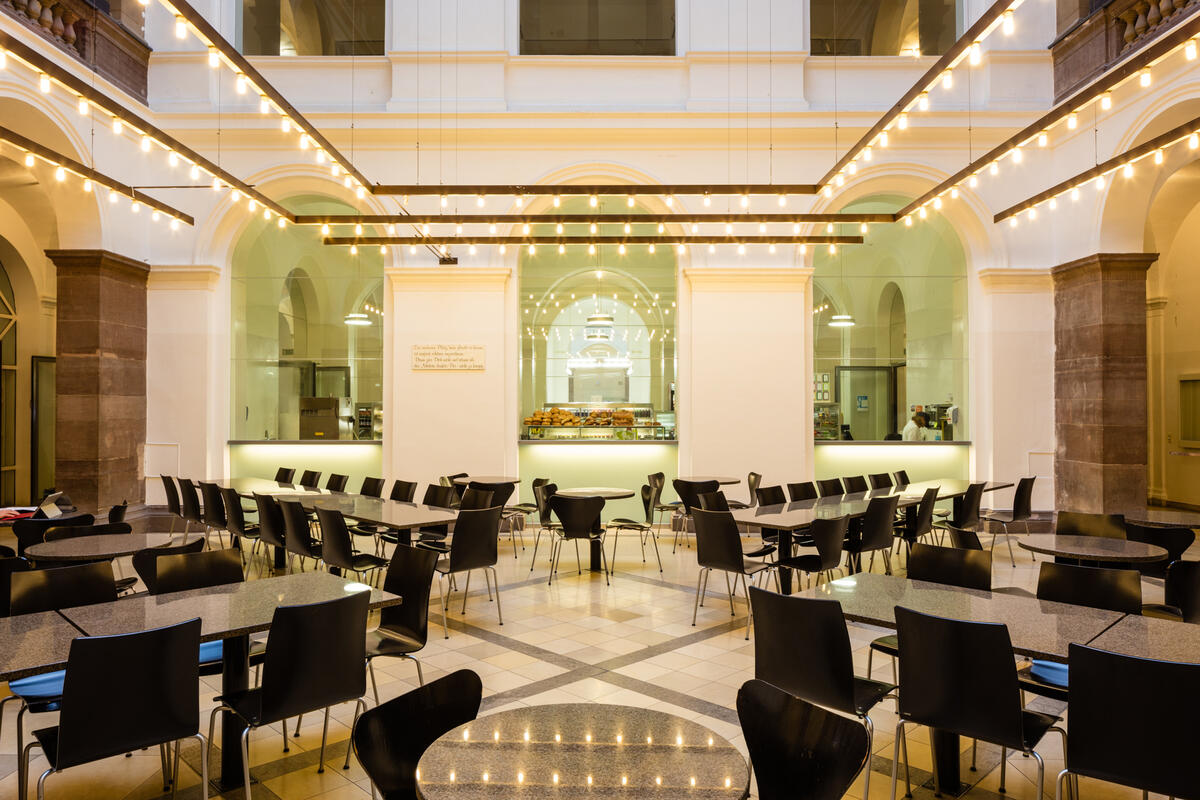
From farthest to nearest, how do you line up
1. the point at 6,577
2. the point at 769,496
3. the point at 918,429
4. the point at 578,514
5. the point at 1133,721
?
the point at 918,429 → the point at 769,496 → the point at 578,514 → the point at 6,577 → the point at 1133,721

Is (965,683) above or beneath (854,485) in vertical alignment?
beneath

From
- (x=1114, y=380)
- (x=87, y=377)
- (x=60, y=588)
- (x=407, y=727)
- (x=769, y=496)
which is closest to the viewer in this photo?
(x=407, y=727)

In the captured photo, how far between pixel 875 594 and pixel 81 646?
3.27 m

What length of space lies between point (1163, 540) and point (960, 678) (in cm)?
375

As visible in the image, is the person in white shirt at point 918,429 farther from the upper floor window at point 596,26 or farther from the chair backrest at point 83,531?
the chair backrest at point 83,531

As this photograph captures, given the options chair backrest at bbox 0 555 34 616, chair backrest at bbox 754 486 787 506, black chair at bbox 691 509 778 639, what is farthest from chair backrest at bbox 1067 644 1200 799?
chair backrest at bbox 754 486 787 506

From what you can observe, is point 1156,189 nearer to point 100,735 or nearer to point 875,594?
point 875,594

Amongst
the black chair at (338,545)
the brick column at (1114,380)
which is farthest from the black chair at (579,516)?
the brick column at (1114,380)

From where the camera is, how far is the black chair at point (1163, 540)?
537 centimetres

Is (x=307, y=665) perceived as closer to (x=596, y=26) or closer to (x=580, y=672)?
(x=580, y=672)

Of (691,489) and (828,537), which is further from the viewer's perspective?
(691,489)

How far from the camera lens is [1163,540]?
546 centimetres

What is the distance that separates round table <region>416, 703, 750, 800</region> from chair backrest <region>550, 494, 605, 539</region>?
4.75m

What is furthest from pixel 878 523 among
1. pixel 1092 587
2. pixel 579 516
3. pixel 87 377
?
pixel 87 377
